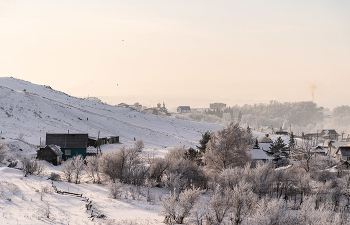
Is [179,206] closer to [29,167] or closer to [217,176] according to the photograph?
[217,176]

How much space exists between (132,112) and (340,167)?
77.1 metres

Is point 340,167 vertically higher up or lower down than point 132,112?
lower down

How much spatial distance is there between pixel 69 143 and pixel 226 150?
2484 cm

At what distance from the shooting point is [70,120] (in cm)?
8281

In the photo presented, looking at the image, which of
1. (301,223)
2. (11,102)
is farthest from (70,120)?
(301,223)

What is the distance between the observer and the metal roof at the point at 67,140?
4997 centimetres

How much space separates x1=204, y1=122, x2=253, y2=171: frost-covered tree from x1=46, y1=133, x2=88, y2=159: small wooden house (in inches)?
799

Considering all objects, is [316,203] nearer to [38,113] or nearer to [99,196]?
[99,196]

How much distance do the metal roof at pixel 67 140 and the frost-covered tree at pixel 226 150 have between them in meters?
20.4

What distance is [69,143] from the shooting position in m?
50.1

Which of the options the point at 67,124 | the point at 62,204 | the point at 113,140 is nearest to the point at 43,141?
the point at 113,140

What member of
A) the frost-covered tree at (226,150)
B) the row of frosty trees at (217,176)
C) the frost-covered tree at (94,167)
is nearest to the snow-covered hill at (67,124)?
the frost-covered tree at (94,167)

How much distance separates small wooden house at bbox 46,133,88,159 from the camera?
4981 centimetres

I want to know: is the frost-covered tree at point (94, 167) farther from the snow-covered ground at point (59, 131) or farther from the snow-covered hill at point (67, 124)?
the snow-covered hill at point (67, 124)
